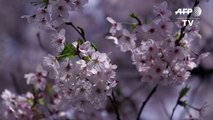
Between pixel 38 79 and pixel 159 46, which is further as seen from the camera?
pixel 38 79

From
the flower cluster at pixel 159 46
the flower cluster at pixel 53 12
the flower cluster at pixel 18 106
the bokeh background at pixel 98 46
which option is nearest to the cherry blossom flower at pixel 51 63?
the flower cluster at pixel 53 12

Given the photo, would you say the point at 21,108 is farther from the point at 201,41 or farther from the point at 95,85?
the point at 201,41

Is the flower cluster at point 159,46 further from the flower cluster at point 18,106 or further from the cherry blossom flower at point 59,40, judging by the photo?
the flower cluster at point 18,106

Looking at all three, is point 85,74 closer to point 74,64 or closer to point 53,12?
point 74,64

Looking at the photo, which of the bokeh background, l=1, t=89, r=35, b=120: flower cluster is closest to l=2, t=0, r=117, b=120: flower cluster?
l=1, t=89, r=35, b=120: flower cluster

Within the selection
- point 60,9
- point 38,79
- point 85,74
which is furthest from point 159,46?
point 38,79

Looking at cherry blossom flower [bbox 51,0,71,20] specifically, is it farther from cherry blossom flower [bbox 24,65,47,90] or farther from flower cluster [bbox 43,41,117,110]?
cherry blossom flower [bbox 24,65,47,90]

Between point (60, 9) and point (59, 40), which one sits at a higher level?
point (60, 9)

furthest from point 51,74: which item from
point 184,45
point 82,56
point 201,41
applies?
point 201,41
